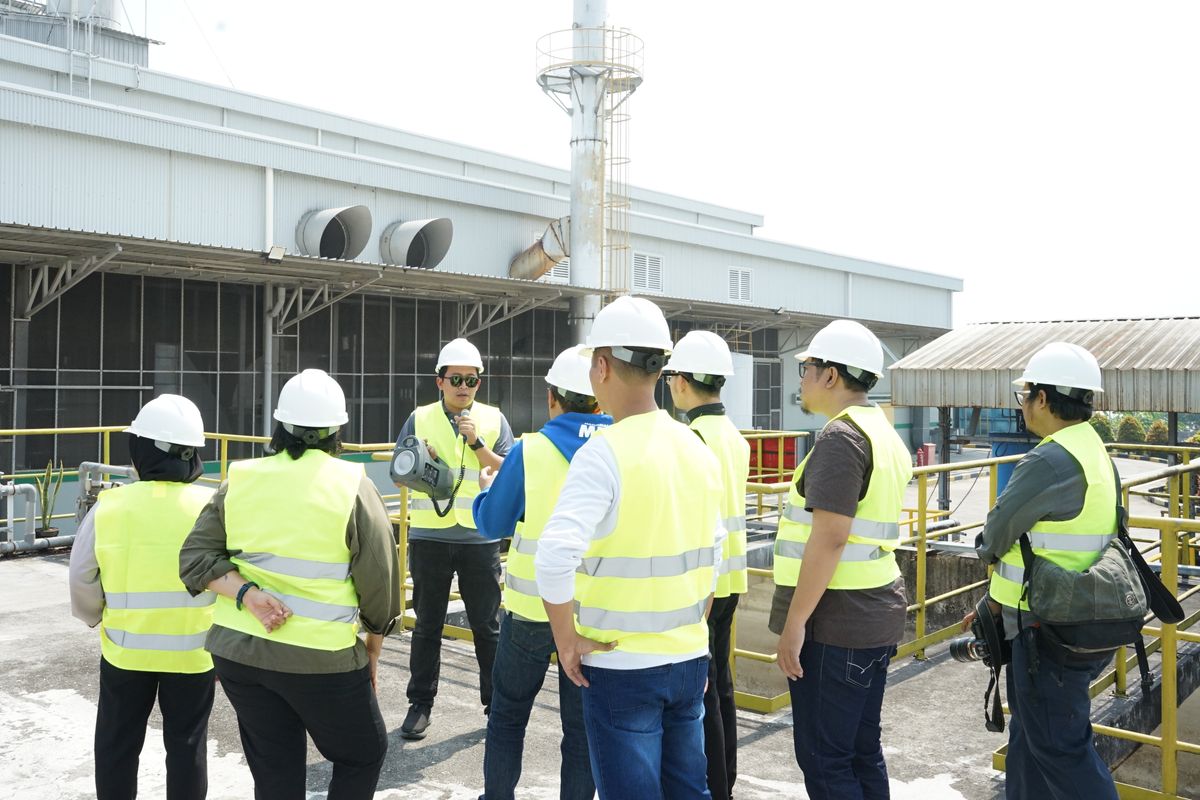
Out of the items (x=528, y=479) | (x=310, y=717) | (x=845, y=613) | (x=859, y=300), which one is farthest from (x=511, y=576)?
(x=859, y=300)

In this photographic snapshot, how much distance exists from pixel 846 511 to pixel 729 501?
2.73ft

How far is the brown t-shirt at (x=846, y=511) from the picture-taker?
11.6 feet

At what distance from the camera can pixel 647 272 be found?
27.5 meters

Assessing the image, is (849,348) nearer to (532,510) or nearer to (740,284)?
(532,510)

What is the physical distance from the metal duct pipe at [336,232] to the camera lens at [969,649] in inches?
Result: 692

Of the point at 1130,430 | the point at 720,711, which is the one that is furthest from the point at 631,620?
the point at 1130,430

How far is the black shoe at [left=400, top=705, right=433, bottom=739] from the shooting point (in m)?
5.48

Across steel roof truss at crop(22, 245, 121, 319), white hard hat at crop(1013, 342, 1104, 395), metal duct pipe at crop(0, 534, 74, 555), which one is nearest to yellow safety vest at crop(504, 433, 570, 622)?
white hard hat at crop(1013, 342, 1104, 395)

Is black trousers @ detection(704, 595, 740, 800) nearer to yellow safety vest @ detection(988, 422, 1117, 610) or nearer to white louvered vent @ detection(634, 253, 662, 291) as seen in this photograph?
yellow safety vest @ detection(988, 422, 1117, 610)

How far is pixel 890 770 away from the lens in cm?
518

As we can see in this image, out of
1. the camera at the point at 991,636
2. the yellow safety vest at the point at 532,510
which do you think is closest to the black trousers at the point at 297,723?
the yellow safety vest at the point at 532,510

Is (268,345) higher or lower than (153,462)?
higher

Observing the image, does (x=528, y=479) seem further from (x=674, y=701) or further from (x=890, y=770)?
(x=890, y=770)

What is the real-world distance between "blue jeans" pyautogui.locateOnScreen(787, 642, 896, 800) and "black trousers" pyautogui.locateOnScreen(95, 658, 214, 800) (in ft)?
7.61
